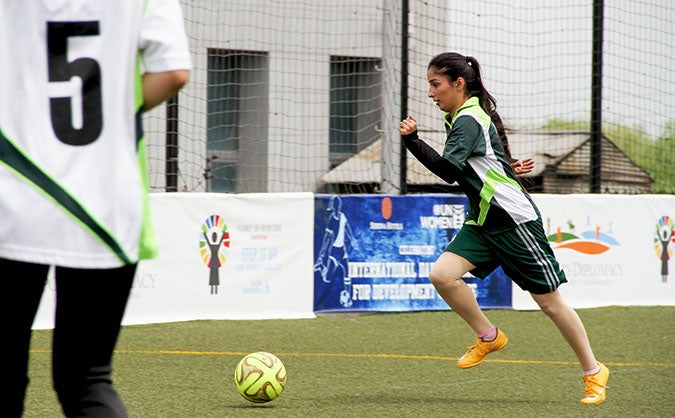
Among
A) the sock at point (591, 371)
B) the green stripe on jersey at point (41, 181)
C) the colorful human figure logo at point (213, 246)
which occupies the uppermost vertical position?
the green stripe on jersey at point (41, 181)

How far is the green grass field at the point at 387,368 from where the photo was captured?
523 cm

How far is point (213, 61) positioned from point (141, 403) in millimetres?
6342

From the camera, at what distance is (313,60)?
38.6ft

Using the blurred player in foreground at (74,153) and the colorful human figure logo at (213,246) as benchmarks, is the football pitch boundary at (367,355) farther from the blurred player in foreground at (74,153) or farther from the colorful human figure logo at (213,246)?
the blurred player in foreground at (74,153)

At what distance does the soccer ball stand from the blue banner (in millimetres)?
3979

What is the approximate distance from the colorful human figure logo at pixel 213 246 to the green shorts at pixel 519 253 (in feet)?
11.2

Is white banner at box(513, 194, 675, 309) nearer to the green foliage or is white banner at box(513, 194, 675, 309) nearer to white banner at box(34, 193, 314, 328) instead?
the green foliage

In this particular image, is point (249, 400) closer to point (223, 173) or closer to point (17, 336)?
point (17, 336)

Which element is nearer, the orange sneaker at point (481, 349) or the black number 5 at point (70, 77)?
the black number 5 at point (70, 77)

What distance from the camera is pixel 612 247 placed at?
10305 millimetres

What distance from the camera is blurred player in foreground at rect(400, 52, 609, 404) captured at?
5441 mm

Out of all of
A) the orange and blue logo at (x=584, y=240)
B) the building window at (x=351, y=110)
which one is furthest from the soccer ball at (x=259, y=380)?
the building window at (x=351, y=110)

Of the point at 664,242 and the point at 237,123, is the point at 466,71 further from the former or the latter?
the point at 237,123

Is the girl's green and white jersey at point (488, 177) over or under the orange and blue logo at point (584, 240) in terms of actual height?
over
